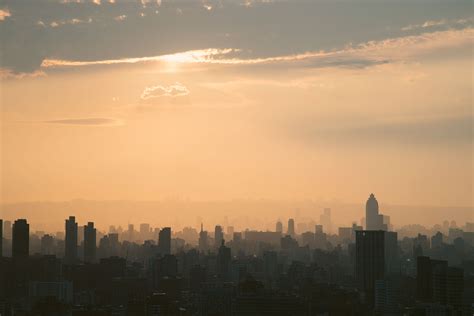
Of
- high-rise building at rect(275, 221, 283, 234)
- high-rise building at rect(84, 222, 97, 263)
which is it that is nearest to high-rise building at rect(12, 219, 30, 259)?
high-rise building at rect(84, 222, 97, 263)

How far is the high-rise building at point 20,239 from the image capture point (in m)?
51.5

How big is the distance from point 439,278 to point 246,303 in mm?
8290

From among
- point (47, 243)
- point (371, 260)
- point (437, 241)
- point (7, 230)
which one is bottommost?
point (371, 260)

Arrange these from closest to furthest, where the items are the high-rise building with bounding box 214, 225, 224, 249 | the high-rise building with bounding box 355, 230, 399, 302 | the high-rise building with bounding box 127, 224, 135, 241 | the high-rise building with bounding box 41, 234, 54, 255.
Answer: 1. the high-rise building with bounding box 355, 230, 399, 302
2. the high-rise building with bounding box 41, 234, 54, 255
3. the high-rise building with bounding box 214, 225, 224, 249
4. the high-rise building with bounding box 127, 224, 135, 241

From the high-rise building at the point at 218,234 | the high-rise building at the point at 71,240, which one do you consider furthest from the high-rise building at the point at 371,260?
the high-rise building at the point at 218,234

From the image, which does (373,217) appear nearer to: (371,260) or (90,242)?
(90,242)

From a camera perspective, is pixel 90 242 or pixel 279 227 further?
pixel 279 227

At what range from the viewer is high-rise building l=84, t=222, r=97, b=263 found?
63206 mm

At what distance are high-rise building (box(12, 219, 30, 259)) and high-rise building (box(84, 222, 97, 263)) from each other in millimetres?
7098

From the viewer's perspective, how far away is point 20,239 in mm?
53812

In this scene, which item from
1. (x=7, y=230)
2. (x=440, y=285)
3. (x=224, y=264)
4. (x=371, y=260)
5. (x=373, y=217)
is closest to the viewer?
(x=440, y=285)

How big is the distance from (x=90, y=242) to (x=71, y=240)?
1.40 m

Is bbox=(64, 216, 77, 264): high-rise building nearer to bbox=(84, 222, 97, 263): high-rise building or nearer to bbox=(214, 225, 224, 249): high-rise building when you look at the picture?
bbox=(84, 222, 97, 263): high-rise building

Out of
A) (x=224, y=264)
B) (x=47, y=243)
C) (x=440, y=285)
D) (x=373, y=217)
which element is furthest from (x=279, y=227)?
(x=440, y=285)
